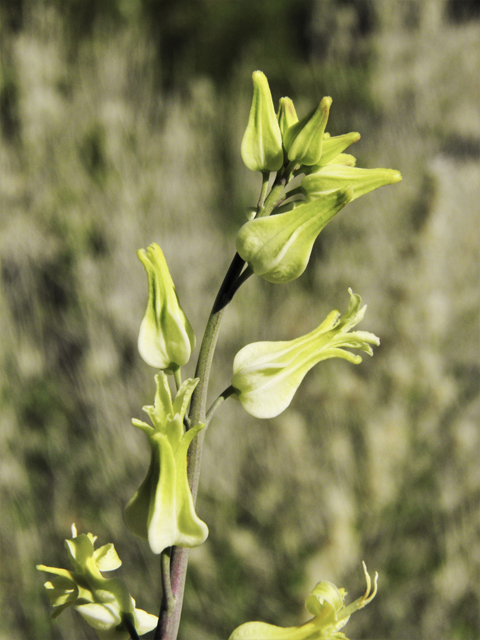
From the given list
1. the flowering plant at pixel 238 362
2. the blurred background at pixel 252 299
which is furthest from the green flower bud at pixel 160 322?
the blurred background at pixel 252 299

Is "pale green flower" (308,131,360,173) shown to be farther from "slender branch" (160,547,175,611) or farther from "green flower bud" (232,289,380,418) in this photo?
"slender branch" (160,547,175,611)

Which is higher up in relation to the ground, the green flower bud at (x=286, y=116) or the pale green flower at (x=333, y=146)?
the green flower bud at (x=286, y=116)

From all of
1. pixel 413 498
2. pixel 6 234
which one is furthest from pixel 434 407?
pixel 6 234

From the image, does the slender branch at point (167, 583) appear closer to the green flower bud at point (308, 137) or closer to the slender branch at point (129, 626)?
the slender branch at point (129, 626)

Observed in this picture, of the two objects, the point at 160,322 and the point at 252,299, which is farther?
the point at 252,299

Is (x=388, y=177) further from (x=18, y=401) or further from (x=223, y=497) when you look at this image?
(x=18, y=401)

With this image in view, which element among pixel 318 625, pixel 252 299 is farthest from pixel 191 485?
pixel 252 299

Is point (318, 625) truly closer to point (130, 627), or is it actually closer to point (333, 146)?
point (130, 627)
